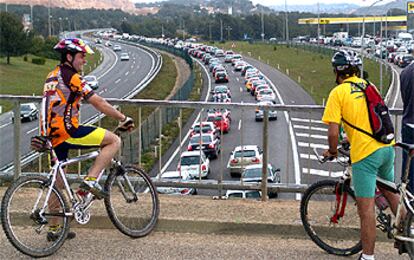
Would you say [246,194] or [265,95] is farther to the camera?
[265,95]

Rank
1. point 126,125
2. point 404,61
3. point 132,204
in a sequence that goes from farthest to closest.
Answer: point 404,61 < point 132,204 < point 126,125

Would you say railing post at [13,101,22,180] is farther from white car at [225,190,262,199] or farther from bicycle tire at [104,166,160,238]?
white car at [225,190,262,199]

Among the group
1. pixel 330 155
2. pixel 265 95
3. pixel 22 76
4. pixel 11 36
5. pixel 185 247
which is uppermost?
pixel 11 36

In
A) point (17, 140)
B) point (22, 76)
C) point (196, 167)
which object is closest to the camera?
point (17, 140)

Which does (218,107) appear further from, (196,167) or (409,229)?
(196,167)

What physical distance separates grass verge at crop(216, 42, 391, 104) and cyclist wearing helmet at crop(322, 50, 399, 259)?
158 feet

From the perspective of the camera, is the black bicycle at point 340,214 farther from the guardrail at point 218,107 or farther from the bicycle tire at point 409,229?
the guardrail at point 218,107

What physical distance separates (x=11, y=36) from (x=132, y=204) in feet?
265

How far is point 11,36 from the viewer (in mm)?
83438

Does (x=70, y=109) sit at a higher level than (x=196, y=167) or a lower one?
higher

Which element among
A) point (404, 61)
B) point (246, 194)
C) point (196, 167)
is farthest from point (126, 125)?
point (404, 61)

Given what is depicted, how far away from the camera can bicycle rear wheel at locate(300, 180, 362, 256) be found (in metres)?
6.28

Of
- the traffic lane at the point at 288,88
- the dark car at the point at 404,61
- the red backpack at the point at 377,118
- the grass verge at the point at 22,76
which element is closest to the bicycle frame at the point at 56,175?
the red backpack at the point at 377,118

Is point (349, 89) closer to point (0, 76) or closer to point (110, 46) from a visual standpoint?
point (0, 76)
